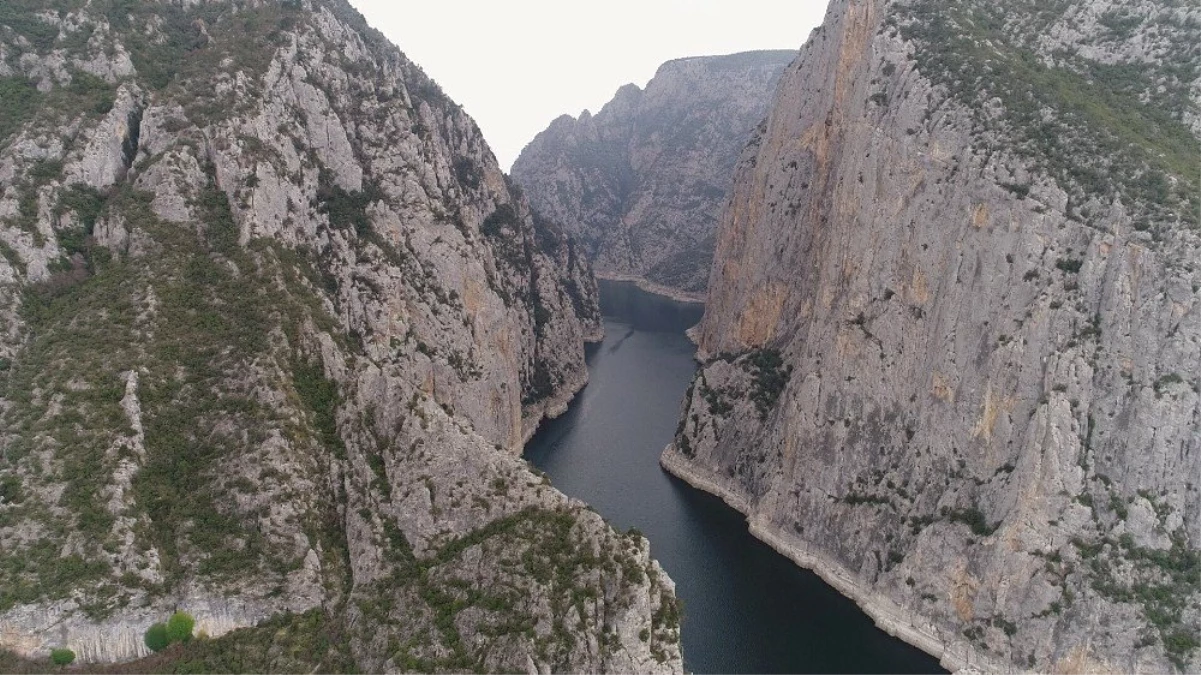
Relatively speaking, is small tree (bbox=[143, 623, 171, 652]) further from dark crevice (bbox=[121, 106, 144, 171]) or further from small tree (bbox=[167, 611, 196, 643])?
dark crevice (bbox=[121, 106, 144, 171])

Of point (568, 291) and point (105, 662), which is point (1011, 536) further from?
point (568, 291)

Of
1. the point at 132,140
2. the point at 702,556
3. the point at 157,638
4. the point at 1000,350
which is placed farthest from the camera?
the point at 702,556

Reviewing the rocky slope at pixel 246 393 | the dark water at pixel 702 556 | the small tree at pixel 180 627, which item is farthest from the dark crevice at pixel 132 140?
the dark water at pixel 702 556

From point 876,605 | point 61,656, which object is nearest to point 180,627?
point 61,656

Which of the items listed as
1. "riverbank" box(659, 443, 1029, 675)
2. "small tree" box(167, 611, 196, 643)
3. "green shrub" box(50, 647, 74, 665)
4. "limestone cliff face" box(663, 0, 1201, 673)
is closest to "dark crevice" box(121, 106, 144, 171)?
"small tree" box(167, 611, 196, 643)

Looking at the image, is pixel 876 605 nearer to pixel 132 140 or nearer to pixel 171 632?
pixel 171 632

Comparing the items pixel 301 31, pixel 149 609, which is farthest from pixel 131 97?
pixel 149 609
